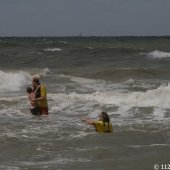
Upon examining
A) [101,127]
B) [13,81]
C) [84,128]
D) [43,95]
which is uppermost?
[43,95]

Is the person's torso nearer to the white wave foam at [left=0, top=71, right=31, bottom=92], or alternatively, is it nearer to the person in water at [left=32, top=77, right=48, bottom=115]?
the person in water at [left=32, top=77, right=48, bottom=115]

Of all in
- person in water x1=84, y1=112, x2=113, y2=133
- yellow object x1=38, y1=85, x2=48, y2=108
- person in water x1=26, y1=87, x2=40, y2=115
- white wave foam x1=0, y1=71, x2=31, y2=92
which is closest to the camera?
person in water x1=84, y1=112, x2=113, y2=133

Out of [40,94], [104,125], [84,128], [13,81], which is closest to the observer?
[104,125]

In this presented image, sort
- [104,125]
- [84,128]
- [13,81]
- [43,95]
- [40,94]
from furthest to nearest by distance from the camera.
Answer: [13,81] < [40,94] < [43,95] < [84,128] < [104,125]

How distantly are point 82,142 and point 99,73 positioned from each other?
17411mm

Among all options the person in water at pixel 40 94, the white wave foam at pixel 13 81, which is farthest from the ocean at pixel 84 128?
the person in water at pixel 40 94

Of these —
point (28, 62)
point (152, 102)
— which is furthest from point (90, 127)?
point (28, 62)

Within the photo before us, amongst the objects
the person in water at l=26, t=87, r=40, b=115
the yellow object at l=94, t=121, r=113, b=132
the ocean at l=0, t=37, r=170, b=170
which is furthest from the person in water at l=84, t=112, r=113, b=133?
the person in water at l=26, t=87, r=40, b=115

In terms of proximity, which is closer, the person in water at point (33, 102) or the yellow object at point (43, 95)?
the yellow object at point (43, 95)

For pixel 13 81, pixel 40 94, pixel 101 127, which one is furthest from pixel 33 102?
pixel 13 81

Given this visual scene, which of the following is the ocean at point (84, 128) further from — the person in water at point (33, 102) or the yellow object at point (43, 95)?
the yellow object at point (43, 95)

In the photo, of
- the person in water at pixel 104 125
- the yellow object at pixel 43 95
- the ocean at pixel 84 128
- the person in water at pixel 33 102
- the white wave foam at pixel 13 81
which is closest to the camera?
the ocean at pixel 84 128

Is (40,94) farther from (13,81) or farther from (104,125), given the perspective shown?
(13,81)

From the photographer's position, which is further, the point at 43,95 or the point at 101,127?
the point at 43,95
